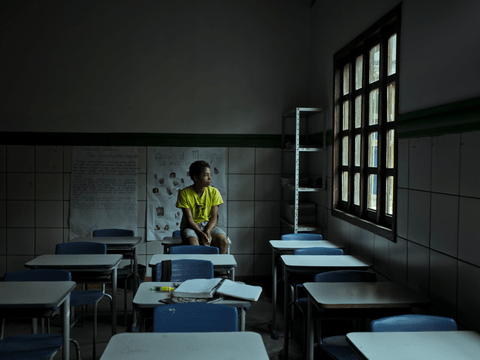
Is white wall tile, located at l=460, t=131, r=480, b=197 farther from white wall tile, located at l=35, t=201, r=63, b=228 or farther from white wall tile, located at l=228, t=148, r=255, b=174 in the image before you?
white wall tile, located at l=35, t=201, r=63, b=228

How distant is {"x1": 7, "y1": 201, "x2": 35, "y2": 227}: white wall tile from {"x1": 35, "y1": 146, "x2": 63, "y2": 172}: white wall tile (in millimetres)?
461

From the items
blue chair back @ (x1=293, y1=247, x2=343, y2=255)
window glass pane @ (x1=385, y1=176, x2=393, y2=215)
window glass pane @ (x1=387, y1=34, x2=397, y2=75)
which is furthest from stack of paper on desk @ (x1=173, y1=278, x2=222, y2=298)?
window glass pane @ (x1=387, y1=34, x2=397, y2=75)

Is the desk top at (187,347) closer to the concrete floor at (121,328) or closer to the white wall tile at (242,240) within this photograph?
the concrete floor at (121,328)

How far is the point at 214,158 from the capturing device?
18.5 ft

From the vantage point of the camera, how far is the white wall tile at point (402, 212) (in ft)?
10.0

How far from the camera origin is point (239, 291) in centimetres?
260

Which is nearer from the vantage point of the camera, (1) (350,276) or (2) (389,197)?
(1) (350,276)

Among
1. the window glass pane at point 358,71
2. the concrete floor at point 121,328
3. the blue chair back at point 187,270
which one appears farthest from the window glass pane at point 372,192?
the blue chair back at point 187,270

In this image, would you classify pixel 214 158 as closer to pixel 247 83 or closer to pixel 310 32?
pixel 247 83

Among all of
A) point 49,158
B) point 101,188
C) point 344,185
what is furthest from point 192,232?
point 49,158

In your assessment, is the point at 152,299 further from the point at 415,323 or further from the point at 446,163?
the point at 446,163

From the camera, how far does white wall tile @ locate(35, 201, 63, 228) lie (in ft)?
18.1

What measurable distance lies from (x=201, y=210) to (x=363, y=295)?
7.86 feet

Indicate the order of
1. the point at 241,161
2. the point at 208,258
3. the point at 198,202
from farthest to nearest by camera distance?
the point at 241,161, the point at 198,202, the point at 208,258
